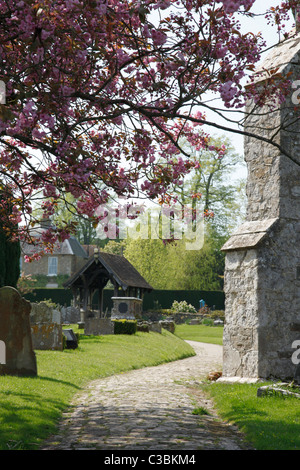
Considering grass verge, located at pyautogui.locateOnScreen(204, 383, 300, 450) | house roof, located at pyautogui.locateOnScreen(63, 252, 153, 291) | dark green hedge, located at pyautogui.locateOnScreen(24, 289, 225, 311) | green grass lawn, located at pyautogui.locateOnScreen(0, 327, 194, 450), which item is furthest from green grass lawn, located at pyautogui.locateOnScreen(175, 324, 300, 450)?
dark green hedge, located at pyautogui.locateOnScreen(24, 289, 225, 311)

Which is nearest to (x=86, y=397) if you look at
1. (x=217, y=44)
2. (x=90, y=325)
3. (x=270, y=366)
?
(x=270, y=366)

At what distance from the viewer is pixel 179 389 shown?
1038 centimetres

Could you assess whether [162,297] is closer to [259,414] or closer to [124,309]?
[124,309]

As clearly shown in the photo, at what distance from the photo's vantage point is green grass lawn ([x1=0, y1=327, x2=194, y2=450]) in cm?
628

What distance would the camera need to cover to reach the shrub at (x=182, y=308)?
3859 centimetres

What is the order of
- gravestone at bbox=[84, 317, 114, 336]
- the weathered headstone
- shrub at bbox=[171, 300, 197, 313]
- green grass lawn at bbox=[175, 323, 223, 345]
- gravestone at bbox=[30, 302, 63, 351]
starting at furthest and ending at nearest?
shrub at bbox=[171, 300, 197, 313]
green grass lawn at bbox=[175, 323, 223, 345]
gravestone at bbox=[84, 317, 114, 336]
the weathered headstone
gravestone at bbox=[30, 302, 63, 351]

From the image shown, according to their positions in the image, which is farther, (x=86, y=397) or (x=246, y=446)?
(x=86, y=397)

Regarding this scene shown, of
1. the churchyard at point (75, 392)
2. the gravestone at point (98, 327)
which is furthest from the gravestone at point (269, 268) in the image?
the gravestone at point (98, 327)

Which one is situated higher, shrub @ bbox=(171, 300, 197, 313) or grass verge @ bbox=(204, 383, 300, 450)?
shrub @ bbox=(171, 300, 197, 313)

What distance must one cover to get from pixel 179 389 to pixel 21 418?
4.36 metres

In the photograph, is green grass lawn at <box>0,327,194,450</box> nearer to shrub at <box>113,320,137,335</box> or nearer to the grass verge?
shrub at <box>113,320,137,335</box>

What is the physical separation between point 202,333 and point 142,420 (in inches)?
911

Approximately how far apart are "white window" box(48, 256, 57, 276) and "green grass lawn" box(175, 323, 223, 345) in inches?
725
